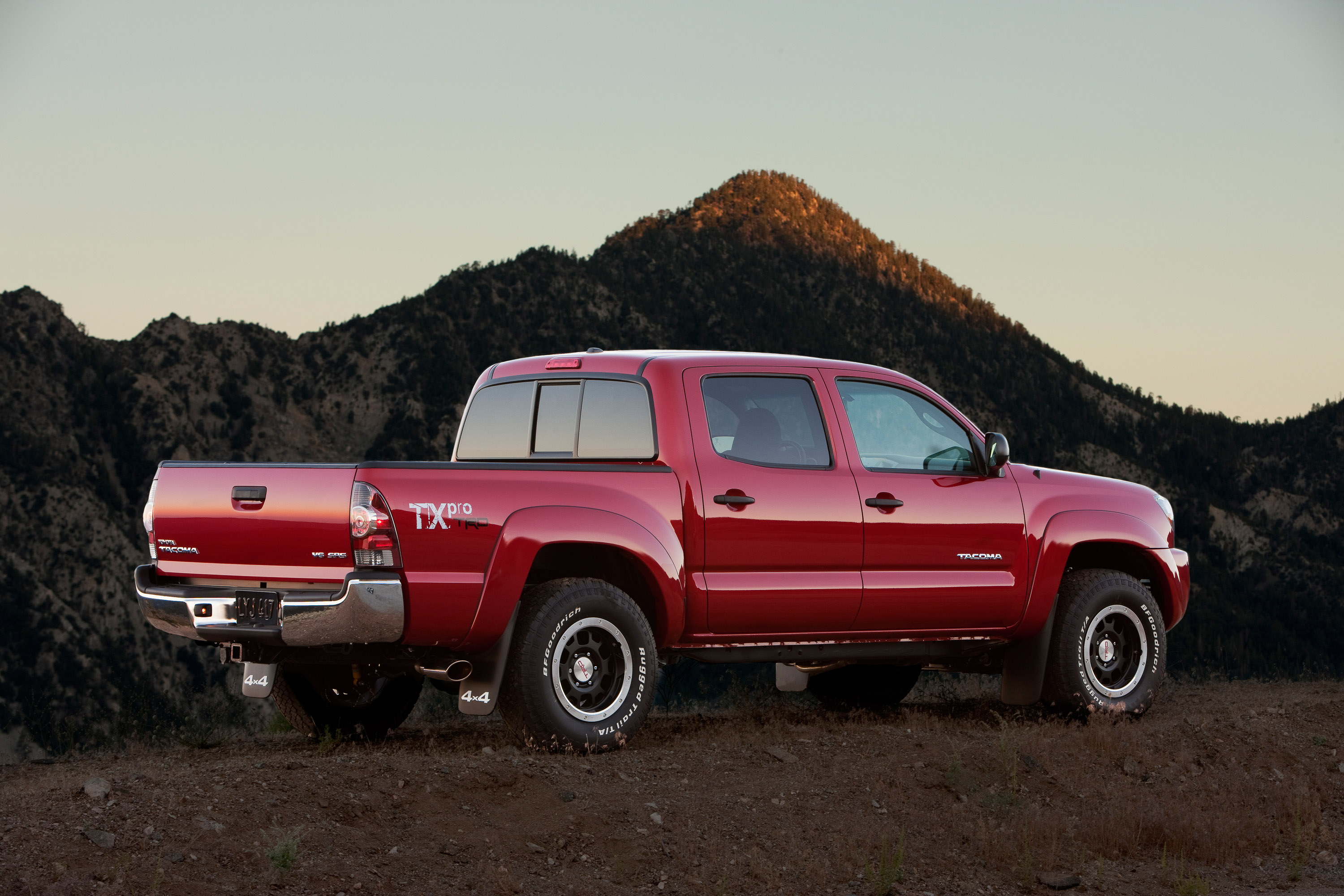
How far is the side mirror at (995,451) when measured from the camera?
837cm

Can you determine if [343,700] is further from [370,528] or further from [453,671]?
[370,528]

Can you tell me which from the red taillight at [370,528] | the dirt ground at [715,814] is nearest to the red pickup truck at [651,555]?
the red taillight at [370,528]

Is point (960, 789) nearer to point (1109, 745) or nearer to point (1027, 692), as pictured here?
point (1109, 745)

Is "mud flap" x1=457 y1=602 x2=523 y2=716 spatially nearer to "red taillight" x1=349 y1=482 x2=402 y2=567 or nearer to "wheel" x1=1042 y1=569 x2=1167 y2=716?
"red taillight" x1=349 y1=482 x2=402 y2=567

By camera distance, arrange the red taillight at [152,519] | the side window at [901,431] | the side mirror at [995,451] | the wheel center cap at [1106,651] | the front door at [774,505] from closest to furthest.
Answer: the red taillight at [152,519] < the front door at [774,505] < the side window at [901,431] < the side mirror at [995,451] < the wheel center cap at [1106,651]

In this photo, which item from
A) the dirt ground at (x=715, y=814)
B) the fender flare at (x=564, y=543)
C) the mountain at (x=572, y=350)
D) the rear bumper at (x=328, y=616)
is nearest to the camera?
the dirt ground at (x=715, y=814)

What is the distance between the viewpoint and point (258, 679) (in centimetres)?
727

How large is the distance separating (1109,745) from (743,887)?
10.0 ft

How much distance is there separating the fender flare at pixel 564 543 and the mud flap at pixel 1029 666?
8.67ft

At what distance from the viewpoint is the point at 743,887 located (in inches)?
223

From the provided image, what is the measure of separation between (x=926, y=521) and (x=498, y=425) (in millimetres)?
2595

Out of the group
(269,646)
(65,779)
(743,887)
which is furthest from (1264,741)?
(65,779)

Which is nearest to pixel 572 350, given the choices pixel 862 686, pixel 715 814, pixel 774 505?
pixel 862 686

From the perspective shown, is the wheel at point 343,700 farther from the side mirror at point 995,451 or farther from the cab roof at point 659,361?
the side mirror at point 995,451
